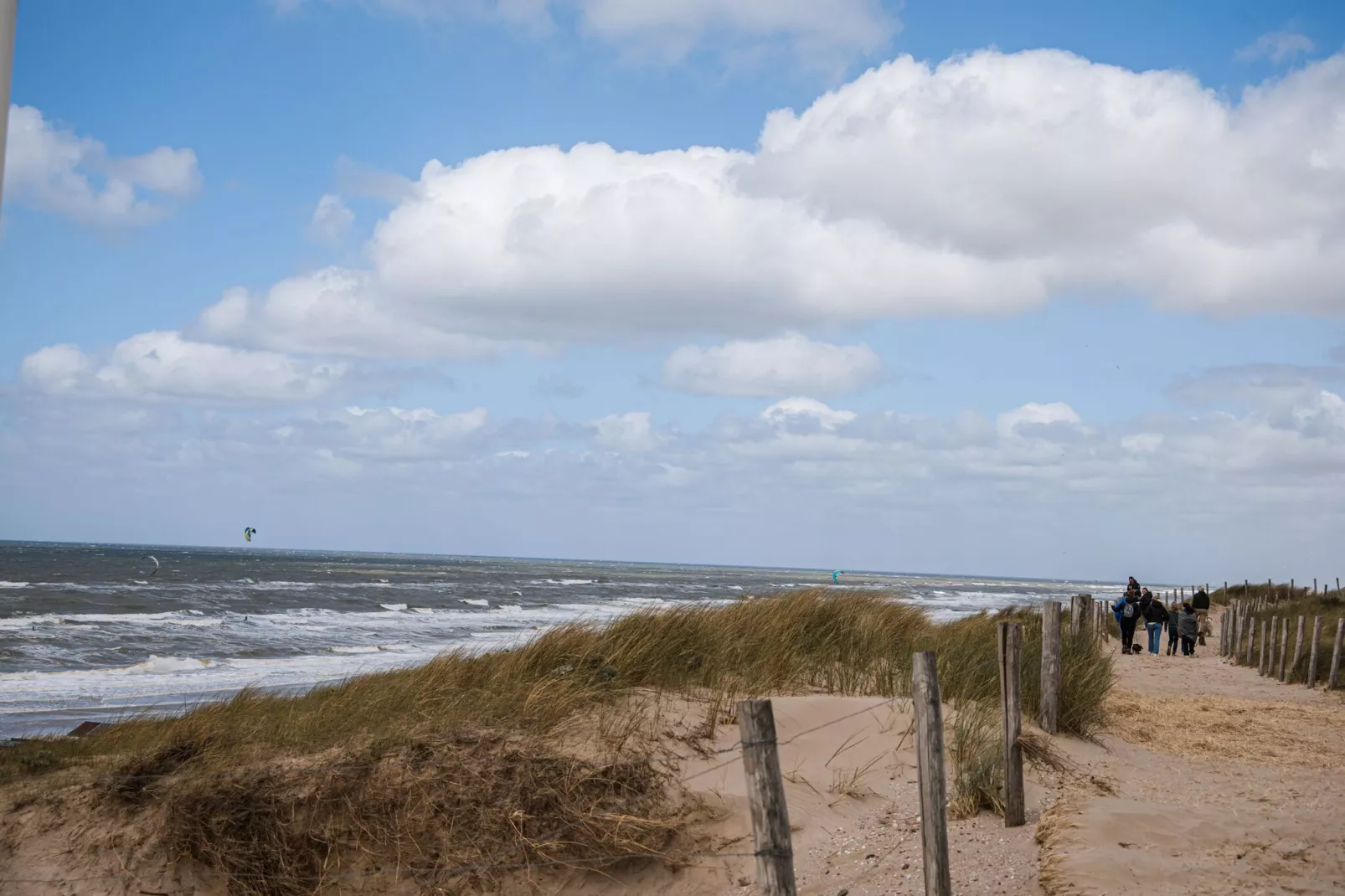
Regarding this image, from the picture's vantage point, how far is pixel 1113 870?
6.05 metres

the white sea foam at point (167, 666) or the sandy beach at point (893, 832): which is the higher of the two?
the sandy beach at point (893, 832)

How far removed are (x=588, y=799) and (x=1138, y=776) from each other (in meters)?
5.46

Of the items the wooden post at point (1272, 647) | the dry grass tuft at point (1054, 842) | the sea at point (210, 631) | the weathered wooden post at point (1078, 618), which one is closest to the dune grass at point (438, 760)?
the dry grass tuft at point (1054, 842)

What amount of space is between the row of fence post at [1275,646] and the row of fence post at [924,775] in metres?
15.5

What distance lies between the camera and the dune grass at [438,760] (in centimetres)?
735

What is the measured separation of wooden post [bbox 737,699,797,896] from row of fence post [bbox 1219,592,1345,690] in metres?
18.9

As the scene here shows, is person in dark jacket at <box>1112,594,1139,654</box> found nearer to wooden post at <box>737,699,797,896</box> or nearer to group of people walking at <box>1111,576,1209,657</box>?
group of people walking at <box>1111,576,1209,657</box>

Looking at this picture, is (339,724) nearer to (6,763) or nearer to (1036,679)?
(6,763)

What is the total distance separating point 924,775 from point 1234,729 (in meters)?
9.77

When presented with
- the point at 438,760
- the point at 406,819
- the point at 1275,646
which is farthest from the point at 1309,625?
the point at 406,819

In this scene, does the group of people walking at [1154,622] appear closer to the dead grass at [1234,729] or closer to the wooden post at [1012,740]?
the dead grass at [1234,729]

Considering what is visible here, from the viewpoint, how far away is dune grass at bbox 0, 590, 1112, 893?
7.35 metres

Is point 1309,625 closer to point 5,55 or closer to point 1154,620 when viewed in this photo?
point 1154,620

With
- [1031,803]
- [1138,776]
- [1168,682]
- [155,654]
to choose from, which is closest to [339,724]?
[1031,803]
